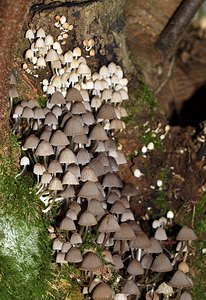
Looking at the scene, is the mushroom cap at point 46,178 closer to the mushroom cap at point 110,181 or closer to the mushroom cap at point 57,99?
the mushroom cap at point 110,181

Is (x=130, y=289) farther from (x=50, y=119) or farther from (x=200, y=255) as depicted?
(x=50, y=119)

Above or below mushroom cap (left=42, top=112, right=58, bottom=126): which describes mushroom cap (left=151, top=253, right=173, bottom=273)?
below

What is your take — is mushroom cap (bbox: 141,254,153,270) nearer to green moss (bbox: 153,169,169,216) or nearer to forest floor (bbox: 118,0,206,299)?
forest floor (bbox: 118,0,206,299)

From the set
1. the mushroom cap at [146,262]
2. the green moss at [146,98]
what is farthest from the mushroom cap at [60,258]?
the green moss at [146,98]

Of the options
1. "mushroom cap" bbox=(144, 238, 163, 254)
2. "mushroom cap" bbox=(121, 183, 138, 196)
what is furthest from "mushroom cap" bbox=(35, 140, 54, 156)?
"mushroom cap" bbox=(144, 238, 163, 254)

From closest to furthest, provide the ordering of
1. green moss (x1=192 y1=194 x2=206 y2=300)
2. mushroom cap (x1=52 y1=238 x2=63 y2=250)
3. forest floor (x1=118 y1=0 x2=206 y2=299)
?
mushroom cap (x1=52 y1=238 x2=63 y2=250) → green moss (x1=192 y1=194 x2=206 y2=300) → forest floor (x1=118 y1=0 x2=206 y2=299)

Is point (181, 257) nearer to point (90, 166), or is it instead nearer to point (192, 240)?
point (192, 240)

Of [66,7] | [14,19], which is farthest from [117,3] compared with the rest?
[14,19]

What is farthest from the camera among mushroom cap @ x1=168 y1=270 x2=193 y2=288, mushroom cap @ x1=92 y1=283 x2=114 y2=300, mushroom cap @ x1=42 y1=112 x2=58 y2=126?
mushroom cap @ x1=168 y1=270 x2=193 y2=288
